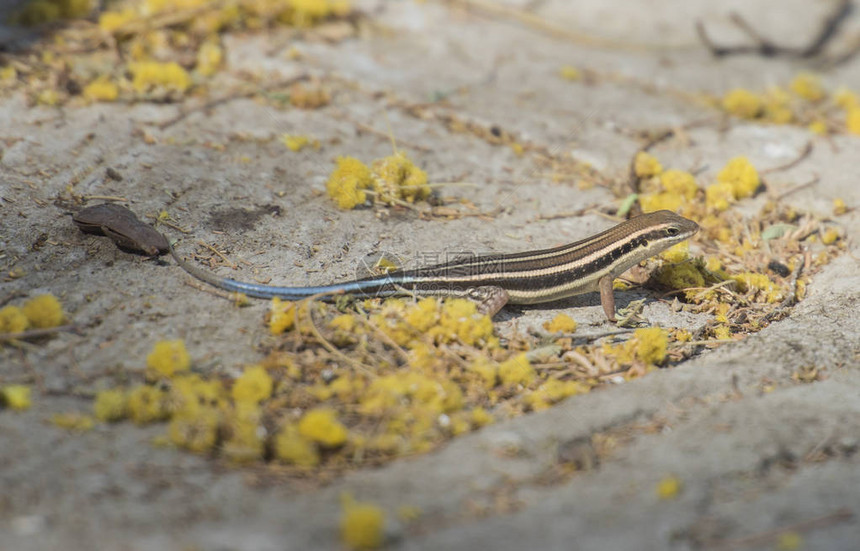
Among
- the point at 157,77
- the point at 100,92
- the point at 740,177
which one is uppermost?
the point at 157,77

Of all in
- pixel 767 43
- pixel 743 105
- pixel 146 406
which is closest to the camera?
pixel 146 406

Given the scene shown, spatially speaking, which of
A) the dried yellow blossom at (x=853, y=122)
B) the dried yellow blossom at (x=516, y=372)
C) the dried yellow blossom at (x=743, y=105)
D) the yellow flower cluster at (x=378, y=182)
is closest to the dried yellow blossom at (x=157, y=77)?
the yellow flower cluster at (x=378, y=182)

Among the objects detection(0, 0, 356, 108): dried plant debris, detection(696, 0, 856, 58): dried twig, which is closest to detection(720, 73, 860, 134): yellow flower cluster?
detection(696, 0, 856, 58): dried twig

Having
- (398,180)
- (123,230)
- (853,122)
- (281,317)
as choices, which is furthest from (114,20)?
(853,122)

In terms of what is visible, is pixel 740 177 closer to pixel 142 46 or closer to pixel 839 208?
pixel 839 208

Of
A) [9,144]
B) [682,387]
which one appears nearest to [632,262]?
[682,387]

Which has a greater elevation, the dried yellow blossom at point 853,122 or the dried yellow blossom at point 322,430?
the dried yellow blossom at point 853,122

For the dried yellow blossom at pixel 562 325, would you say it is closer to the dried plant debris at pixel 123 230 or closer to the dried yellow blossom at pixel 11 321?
the dried plant debris at pixel 123 230

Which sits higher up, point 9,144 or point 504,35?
point 504,35

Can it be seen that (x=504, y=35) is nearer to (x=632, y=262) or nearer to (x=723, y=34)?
(x=723, y=34)
